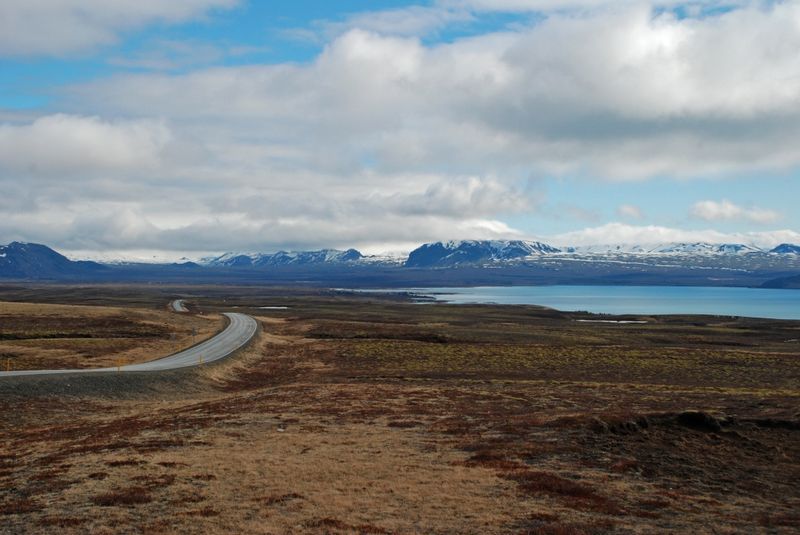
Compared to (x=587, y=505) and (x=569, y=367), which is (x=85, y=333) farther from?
(x=587, y=505)

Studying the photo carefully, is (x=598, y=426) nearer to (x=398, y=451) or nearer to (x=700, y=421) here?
(x=700, y=421)

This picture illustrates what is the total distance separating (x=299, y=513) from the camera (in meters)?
18.9

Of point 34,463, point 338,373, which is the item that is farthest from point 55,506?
point 338,373

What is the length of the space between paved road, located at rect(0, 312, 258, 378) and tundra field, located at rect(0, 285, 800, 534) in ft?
11.8

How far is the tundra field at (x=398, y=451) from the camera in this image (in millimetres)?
18766

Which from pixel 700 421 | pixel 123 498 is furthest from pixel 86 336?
pixel 700 421

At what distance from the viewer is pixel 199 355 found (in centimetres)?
6712

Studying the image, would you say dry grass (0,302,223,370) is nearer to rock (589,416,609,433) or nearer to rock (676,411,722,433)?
rock (589,416,609,433)

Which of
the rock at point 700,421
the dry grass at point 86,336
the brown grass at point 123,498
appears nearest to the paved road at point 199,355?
the dry grass at point 86,336

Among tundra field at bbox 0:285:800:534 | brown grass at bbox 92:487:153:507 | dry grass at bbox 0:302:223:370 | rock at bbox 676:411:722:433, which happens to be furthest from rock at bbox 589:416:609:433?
dry grass at bbox 0:302:223:370

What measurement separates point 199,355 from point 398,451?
4490cm

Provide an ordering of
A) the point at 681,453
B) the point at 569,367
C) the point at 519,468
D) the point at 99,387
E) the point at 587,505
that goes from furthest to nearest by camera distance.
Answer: the point at 569,367 < the point at 99,387 < the point at 681,453 < the point at 519,468 < the point at 587,505

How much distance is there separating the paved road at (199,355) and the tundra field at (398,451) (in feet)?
11.8

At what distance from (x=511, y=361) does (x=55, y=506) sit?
56.5m
